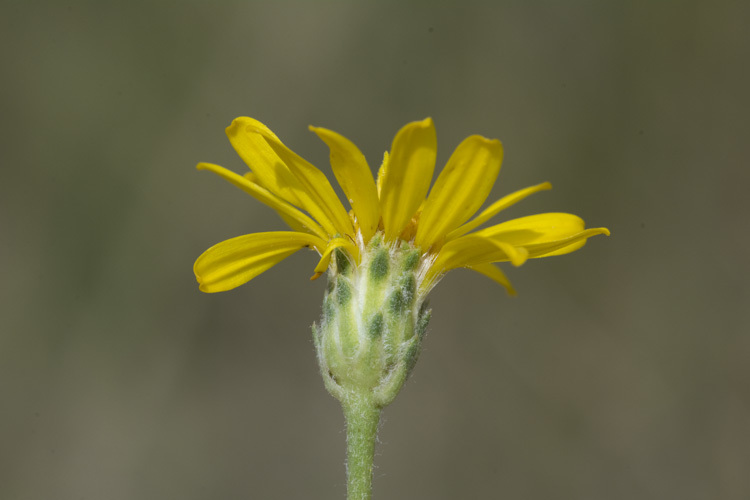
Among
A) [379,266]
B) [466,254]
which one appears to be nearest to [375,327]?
[379,266]

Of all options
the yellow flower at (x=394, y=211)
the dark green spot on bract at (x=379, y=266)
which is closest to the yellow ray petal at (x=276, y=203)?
the yellow flower at (x=394, y=211)

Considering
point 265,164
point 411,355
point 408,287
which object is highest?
point 265,164

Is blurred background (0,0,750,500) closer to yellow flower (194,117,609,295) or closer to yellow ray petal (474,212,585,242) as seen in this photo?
yellow flower (194,117,609,295)

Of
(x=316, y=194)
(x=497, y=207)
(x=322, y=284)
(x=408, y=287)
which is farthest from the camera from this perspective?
(x=322, y=284)

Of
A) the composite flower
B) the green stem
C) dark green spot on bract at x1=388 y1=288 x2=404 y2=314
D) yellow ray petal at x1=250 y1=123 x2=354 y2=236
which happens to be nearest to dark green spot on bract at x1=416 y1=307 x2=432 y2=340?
the composite flower

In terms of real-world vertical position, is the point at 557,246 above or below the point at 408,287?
above

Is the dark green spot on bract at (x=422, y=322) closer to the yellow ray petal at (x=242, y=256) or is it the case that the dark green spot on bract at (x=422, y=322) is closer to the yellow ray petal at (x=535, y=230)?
the yellow ray petal at (x=535, y=230)

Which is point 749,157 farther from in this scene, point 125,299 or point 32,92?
point 32,92

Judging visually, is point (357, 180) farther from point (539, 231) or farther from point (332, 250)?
point (539, 231)
